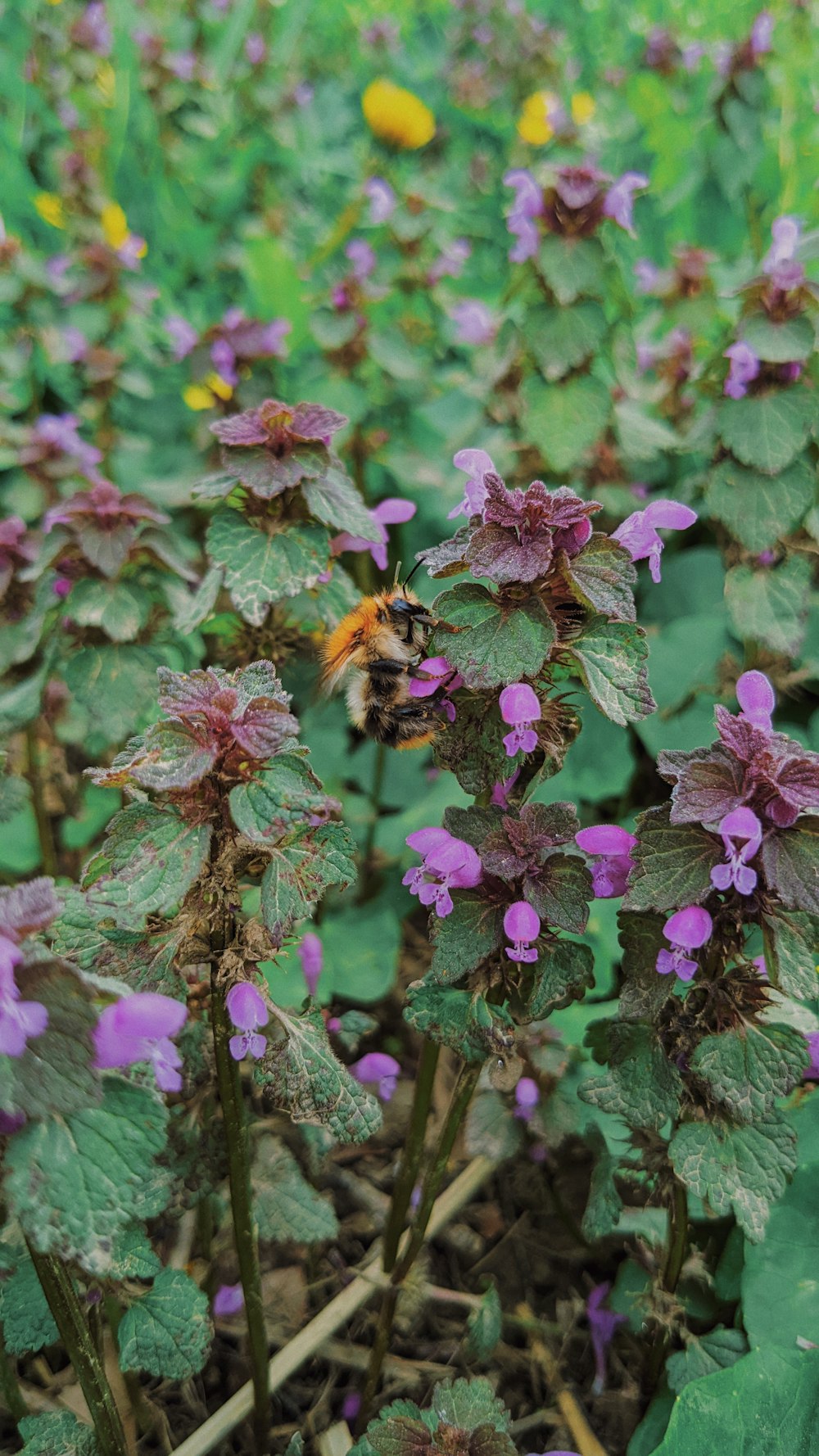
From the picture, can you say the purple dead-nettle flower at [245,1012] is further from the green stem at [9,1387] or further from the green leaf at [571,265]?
the green leaf at [571,265]

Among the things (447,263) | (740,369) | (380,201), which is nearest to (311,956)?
(740,369)

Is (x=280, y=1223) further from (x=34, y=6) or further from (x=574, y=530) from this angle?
(x=34, y=6)

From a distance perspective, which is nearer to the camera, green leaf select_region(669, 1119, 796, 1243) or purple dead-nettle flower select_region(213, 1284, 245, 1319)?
green leaf select_region(669, 1119, 796, 1243)

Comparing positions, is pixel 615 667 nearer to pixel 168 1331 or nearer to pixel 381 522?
pixel 381 522

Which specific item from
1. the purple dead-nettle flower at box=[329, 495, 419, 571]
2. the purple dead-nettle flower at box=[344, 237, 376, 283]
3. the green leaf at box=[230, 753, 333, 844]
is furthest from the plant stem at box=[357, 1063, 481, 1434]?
the purple dead-nettle flower at box=[344, 237, 376, 283]

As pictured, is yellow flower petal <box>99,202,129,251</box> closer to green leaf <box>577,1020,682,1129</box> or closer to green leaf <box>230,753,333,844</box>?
green leaf <box>230,753,333,844</box>

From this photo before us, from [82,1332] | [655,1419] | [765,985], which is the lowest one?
[655,1419]

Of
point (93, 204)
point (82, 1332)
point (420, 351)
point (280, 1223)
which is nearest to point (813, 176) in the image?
→ point (420, 351)

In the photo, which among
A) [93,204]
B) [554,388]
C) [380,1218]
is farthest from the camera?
[93,204]
